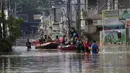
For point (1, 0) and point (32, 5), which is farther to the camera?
point (32, 5)

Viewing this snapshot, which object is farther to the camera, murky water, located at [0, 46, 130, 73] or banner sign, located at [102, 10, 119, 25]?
banner sign, located at [102, 10, 119, 25]

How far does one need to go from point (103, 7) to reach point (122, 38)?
44.8ft

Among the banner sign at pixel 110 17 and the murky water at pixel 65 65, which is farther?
the banner sign at pixel 110 17

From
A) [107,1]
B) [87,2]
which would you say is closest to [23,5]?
[87,2]

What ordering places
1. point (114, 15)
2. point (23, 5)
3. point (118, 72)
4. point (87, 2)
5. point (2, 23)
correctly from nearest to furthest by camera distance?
point (118, 72) → point (2, 23) → point (114, 15) → point (87, 2) → point (23, 5)

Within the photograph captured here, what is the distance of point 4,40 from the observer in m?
46.1

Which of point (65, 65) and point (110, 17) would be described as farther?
point (110, 17)

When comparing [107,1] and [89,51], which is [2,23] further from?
[107,1]

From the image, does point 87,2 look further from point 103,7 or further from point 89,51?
point 89,51

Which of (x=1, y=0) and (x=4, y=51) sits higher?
(x=1, y=0)

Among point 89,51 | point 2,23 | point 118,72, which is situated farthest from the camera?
point 2,23

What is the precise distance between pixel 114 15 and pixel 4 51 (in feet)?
57.9

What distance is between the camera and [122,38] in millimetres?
59594

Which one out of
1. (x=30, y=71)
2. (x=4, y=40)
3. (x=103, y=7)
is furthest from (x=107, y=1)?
(x=30, y=71)
